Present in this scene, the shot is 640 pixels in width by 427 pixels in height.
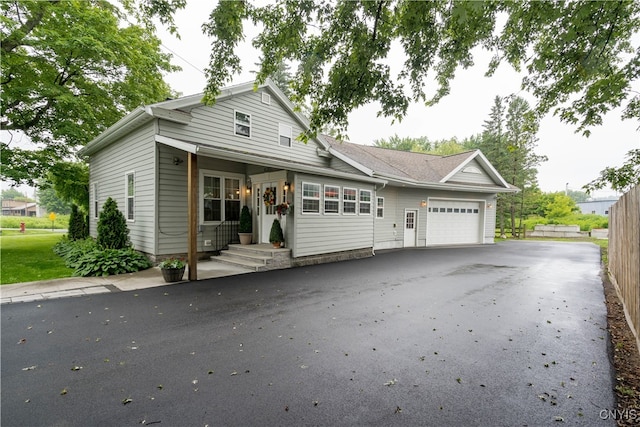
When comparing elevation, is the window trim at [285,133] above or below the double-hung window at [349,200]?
above

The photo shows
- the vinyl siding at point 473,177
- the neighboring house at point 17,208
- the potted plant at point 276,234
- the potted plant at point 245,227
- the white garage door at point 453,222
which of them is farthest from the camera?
the neighboring house at point 17,208

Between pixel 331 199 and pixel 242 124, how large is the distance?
418 cm

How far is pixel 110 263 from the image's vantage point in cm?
697

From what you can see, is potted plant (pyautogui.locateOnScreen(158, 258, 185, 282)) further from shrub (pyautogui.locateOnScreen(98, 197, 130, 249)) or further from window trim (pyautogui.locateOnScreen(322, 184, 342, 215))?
window trim (pyautogui.locateOnScreen(322, 184, 342, 215))

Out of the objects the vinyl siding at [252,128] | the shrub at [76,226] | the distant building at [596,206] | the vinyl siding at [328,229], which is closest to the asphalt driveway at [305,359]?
the vinyl siding at [328,229]

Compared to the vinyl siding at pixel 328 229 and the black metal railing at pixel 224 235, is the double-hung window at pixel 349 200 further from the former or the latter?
the black metal railing at pixel 224 235

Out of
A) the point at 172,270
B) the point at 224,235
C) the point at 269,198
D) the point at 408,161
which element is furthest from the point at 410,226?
the point at 172,270

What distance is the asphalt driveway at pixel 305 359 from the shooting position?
87.4 inches

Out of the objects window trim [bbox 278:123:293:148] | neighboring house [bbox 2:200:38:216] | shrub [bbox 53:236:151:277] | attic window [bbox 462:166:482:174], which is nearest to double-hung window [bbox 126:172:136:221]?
shrub [bbox 53:236:151:277]

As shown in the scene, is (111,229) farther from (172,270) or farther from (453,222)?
(453,222)

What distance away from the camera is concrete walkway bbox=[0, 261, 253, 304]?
200 inches

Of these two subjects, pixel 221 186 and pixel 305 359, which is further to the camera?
pixel 221 186

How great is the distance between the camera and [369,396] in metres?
2.41

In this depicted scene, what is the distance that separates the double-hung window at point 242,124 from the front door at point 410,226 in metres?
8.84
